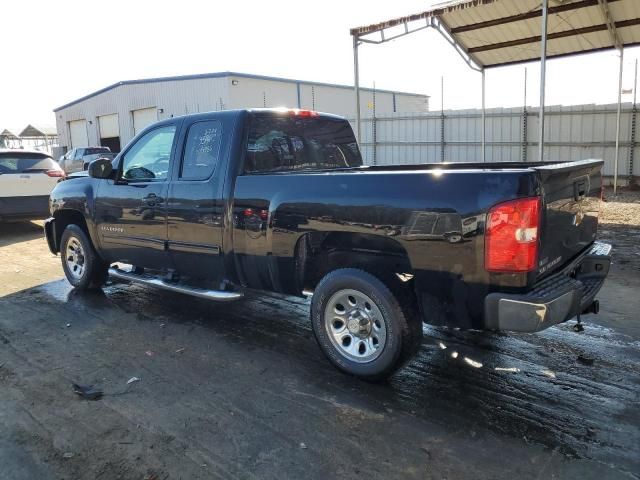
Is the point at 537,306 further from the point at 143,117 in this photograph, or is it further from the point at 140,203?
the point at 143,117

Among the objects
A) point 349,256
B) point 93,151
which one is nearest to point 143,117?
point 93,151

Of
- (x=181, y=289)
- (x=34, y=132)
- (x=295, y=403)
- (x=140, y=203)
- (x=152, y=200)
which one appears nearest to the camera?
(x=295, y=403)

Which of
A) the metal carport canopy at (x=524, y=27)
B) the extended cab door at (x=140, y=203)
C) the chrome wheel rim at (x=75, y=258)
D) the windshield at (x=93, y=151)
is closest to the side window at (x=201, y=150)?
the extended cab door at (x=140, y=203)

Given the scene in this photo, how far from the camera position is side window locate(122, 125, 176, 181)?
16.9 ft

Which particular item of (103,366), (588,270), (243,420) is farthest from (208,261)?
(588,270)

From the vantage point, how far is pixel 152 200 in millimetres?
5141

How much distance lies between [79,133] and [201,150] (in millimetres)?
39019

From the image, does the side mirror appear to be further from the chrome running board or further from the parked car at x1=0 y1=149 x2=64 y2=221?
the parked car at x1=0 y1=149 x2=64 y2=221

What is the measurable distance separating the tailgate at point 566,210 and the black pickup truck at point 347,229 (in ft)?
0.06

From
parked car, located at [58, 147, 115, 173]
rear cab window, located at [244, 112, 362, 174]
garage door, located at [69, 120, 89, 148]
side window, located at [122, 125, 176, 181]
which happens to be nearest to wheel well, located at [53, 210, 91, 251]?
side window, located at [122, 125, 176, 181]

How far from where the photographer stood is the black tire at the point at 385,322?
3541 mm

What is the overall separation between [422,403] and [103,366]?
2.48 m

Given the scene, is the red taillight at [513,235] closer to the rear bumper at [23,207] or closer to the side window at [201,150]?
the side window at [201,150]

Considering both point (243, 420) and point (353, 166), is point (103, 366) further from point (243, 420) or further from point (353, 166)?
point (353, 166)
